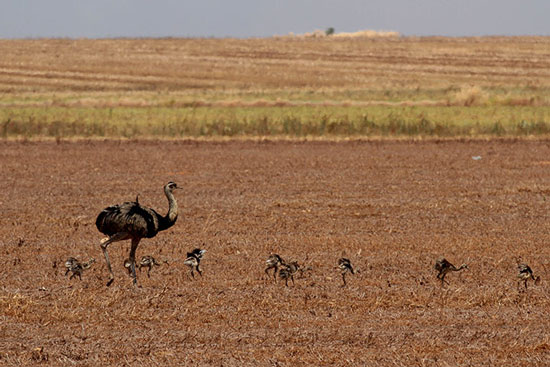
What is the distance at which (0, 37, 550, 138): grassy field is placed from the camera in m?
36.3

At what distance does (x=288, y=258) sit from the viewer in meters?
13.8

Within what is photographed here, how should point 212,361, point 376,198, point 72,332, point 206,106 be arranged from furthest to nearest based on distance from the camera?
1. point 206,106
2. point 376,198
3. point 72,332
4. point 212,361

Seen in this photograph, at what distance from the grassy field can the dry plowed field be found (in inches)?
386

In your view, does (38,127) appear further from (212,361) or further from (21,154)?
(212,361)

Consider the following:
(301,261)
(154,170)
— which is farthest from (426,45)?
(301,261)

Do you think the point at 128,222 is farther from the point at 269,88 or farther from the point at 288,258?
the point at 269,88

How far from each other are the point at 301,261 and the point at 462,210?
6.31 m

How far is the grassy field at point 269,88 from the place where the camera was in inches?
1431

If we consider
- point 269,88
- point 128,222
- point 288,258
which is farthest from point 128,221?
point 269,88

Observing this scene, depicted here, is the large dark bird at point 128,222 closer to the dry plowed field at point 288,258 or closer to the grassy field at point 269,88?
the dry plowed field at point 288,258

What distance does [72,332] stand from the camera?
9734mm

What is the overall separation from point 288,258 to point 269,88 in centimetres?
6260

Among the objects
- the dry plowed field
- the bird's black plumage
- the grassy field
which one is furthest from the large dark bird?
the grassy field

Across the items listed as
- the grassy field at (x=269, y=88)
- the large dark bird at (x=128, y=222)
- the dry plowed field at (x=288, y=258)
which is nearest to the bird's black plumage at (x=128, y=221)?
the large dark bird at (x=128, y=222)
